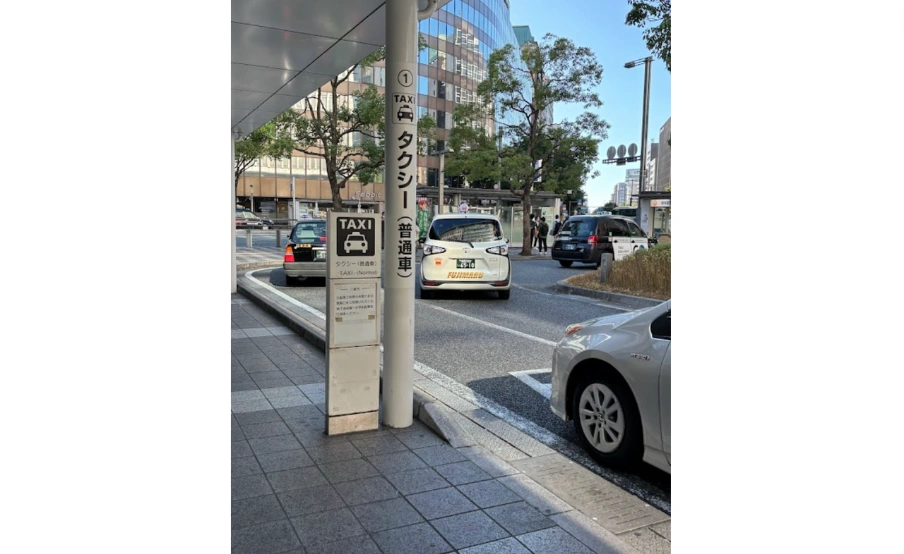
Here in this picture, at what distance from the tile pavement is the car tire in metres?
0.64

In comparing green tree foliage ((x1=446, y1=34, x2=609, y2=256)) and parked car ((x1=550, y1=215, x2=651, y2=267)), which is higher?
green tree foliage ((x1=446, y1=34, x2=609, y2=256))

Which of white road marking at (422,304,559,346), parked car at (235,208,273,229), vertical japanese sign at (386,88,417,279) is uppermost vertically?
parked car at (235,208,273,229)

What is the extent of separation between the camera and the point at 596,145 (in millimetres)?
27109

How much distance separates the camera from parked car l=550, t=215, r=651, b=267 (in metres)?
19.9

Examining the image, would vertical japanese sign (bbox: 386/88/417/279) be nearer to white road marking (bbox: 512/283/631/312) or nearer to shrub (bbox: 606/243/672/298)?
white road marking (bbox: 512/283/631/312)

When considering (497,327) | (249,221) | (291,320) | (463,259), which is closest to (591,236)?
(463,259)

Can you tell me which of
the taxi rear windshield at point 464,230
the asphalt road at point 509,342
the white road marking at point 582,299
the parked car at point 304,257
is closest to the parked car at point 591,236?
the asphalt road at point 509,342

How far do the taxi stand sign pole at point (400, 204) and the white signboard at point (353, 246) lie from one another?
137 mm

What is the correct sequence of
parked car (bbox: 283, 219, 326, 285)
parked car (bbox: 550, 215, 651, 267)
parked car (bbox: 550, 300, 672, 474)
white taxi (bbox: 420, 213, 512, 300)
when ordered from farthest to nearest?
parked car (bbox: 550, 215, 651, 267) < parked car (bbox: 283, 219, 326, 285) < white taxi (bbox: 420, 213, 512, 300) < parked car (bbox: 550, 300, 672, 474)

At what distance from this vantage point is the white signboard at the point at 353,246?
4676 mm

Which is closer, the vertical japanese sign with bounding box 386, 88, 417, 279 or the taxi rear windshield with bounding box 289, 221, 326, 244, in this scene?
the vertical japanese sign with bounding box 386, 88, 417, 279

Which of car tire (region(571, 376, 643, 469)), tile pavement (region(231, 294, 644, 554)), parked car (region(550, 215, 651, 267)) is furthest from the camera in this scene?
parked car (region(550, 215, 651, 267))

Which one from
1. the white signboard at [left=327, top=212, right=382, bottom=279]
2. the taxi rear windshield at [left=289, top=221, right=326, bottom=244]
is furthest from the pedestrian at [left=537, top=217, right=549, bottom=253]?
the white signboard at [left=327, top=212, right=382, bottom=279]
